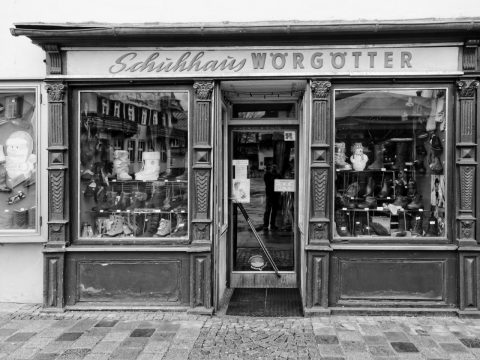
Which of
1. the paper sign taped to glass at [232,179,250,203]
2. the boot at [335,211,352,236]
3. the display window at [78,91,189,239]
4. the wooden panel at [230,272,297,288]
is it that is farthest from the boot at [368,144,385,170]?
the display window at [78,91,189,239]

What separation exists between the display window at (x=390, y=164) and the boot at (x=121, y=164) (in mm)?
2690

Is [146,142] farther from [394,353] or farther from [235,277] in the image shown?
[394,353]

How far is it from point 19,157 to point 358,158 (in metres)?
4.40

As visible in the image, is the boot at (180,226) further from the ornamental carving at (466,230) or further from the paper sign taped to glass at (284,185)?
the ornamental carving at (466,230)

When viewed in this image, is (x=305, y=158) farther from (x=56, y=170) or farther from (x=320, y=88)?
(x=56, y=170)

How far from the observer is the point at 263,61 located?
234 inches

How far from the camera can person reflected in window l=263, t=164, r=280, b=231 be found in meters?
7.33

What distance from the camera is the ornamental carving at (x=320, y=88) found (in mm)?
5918

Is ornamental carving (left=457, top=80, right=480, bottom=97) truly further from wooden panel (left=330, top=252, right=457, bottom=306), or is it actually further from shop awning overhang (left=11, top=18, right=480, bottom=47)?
wooden panel (left=330, top=252, right=457, bottom=306)

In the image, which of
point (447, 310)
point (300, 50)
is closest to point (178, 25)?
point (300, 50)

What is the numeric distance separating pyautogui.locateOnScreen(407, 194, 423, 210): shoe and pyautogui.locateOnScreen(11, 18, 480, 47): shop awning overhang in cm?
193

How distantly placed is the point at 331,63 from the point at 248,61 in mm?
992

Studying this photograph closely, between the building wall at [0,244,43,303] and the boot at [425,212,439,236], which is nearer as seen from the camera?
the boot at [425,212,439,236]

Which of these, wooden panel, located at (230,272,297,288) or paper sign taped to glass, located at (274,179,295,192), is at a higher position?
paper sign taped to glass, located at (274,179,295,192)
